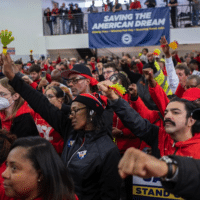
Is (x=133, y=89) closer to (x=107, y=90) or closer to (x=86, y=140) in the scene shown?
(x=107, y=90)

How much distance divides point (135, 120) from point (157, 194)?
2.17ft

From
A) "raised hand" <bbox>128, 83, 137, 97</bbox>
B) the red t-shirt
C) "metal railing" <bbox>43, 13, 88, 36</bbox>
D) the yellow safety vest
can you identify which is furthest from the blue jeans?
"raised hand" <bbox>128, 83, 137, 97</bbox>

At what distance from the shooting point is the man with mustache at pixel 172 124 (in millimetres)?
1936

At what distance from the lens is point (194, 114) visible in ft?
4.67

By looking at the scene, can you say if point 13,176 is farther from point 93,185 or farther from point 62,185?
point 93,185

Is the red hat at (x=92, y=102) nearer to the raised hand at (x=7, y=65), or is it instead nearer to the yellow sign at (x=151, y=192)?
the raised hand at (x=7, y=65)

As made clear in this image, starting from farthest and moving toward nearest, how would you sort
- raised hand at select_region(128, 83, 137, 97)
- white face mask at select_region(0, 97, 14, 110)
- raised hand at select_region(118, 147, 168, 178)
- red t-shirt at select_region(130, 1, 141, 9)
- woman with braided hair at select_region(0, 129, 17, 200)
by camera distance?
red t-shirt at select_region(130, 1, 141, 9) → raised hand at select_region(128, 83, 137, 97) → white face mask at select_region(0, 97, 14, 110) → woman with braided hair at select_region(0, 129, 17, 200) → raised hand at select_region(118, 147, 168, 178)

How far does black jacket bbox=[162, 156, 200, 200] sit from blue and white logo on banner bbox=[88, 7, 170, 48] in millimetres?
10648

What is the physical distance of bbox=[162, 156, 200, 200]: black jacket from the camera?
809 mm

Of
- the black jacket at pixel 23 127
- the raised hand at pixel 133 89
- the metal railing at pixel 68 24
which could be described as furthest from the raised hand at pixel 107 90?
the metal railing at pixel 68 24

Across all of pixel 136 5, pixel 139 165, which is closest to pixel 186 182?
pixel 139 165

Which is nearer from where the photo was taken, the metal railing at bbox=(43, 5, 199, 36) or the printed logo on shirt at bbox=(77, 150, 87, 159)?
the printed logo on shirt at bbox=(77, 150, 87, 159)

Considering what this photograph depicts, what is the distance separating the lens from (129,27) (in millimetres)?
11422

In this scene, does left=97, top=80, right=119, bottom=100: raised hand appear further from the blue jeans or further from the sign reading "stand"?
the blue jeans
